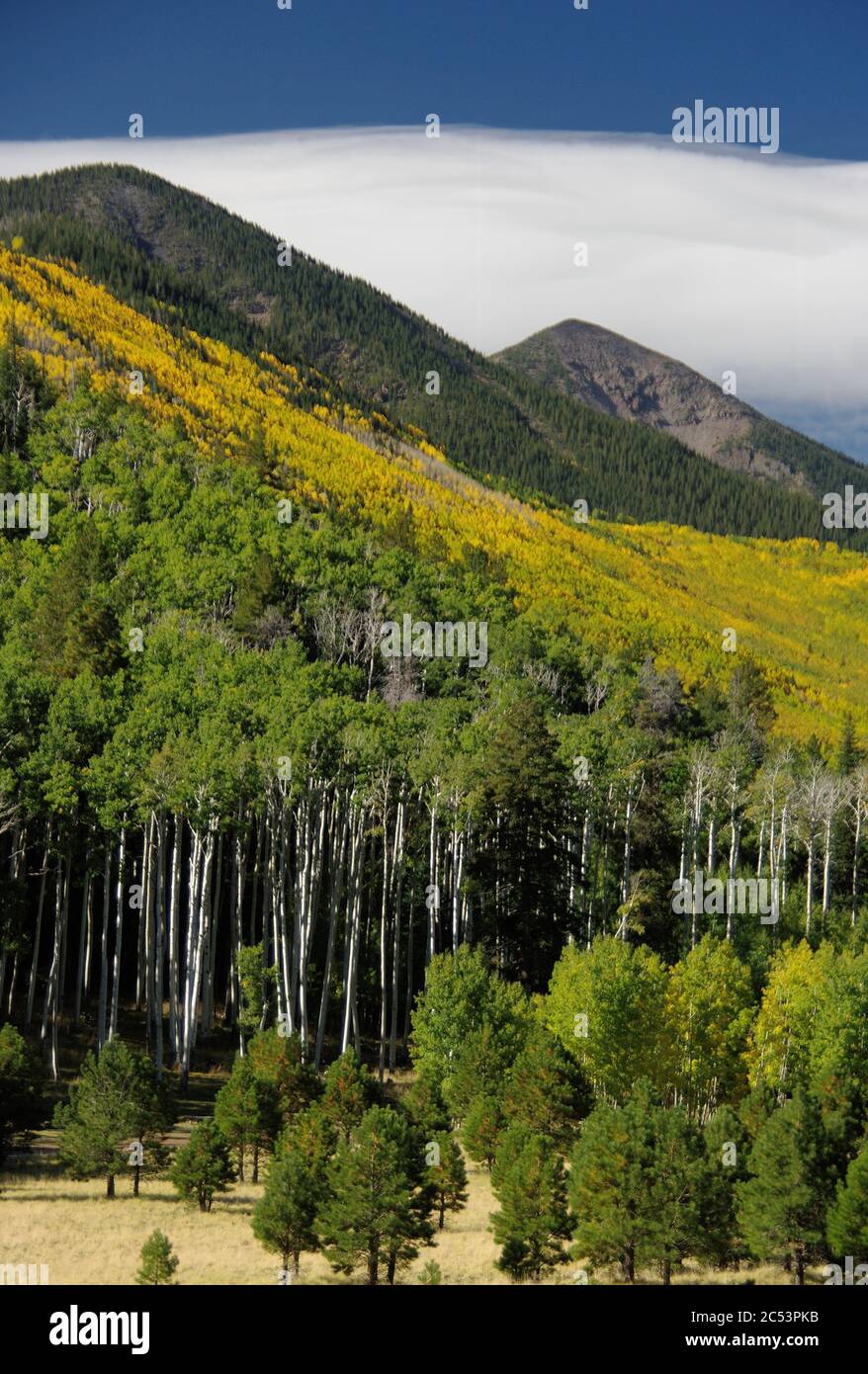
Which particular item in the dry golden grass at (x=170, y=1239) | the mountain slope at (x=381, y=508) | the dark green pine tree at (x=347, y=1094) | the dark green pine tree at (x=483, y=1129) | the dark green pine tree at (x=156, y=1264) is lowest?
the dry golden grass at (x=170, y=1239)

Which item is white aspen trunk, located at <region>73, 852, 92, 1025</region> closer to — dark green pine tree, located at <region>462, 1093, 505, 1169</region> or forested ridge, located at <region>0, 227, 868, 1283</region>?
forested ridge, located at <region>0, 227, 868, 1283</region>

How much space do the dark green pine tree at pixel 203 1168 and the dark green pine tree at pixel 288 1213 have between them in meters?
4.22

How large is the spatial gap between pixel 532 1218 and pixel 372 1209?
13.3 feet

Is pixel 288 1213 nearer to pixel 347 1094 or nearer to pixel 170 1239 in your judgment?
pixel 170 1239

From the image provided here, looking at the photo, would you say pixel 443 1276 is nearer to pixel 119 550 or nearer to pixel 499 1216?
pixel 499 1216

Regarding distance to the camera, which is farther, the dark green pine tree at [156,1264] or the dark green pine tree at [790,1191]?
the dark green pine tree at [790,1191]

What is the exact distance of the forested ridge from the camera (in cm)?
3562

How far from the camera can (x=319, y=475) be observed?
170 m

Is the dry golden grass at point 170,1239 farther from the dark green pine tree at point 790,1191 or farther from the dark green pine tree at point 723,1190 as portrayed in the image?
the dark green pine tree at point 790,1191

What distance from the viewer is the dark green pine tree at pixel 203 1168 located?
38281 millimetres

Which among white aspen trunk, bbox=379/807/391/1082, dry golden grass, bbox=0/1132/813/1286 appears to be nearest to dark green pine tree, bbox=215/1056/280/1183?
dry golden grass, bbox=0/1132/813/1286

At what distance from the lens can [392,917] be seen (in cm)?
6650

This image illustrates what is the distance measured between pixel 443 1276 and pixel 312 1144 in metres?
4.78

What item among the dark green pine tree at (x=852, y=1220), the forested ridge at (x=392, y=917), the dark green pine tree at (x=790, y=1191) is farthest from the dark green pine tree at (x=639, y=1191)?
the dark green pine tree at (x=852, y=1220)
